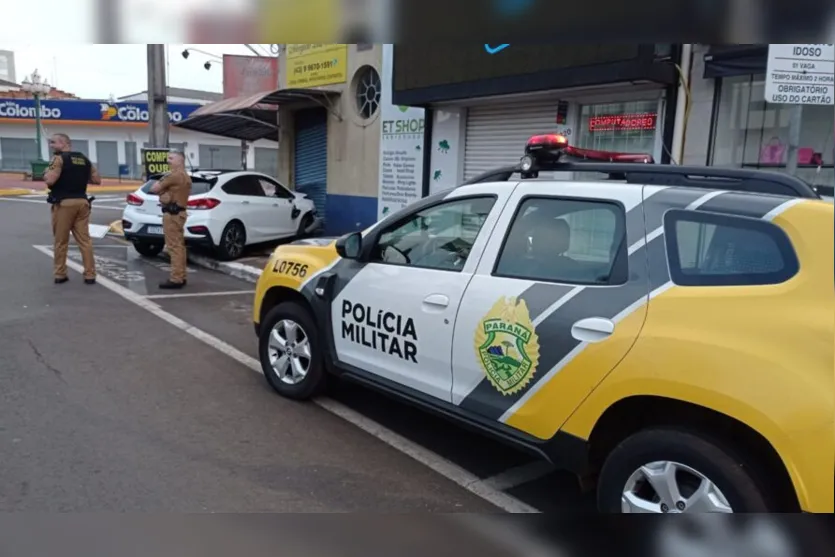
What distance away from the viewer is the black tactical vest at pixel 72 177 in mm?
8539

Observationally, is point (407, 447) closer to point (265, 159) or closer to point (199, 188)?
point (199, 188)

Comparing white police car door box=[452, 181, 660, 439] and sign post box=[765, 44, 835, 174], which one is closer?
sign post box=[765, 44, 835, 174]

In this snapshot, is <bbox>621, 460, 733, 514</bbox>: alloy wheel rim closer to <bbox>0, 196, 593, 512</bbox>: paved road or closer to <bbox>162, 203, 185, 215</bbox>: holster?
<bbox>0, 196, 593, 512</bbox>: paved road

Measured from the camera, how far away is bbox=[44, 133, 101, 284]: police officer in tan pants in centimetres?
850

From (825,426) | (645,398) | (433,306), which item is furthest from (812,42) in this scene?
(433,306)

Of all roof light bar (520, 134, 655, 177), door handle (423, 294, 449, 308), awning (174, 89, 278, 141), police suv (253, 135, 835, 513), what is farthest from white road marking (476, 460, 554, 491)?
awning (174, 89, 278, 141)

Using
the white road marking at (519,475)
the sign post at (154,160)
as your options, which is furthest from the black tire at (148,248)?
the white road marking at (519,475)

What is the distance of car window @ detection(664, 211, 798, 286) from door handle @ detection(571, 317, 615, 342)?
35 centimetres

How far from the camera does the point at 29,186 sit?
3198 centimetres

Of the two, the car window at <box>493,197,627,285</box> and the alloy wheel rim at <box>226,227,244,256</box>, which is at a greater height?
the car window at <box>493,197,627,285</box>

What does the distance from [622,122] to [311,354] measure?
229 inches

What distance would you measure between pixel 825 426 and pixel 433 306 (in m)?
2.09

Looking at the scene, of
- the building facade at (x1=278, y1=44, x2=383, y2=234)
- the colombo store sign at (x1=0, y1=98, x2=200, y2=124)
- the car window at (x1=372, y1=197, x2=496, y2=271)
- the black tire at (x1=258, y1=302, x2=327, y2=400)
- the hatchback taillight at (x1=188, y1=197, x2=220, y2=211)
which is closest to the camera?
the car window at (x1=372, y1=197, x2=496, y2=271)

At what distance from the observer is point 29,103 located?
132 ft
